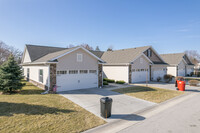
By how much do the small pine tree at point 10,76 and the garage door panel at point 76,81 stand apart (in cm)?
430

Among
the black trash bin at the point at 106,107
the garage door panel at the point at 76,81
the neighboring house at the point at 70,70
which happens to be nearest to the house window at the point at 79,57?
the neighboring house at the point at 70,70

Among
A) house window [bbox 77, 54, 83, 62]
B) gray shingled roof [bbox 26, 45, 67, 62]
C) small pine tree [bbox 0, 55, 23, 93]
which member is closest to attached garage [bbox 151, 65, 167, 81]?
house window [bbox 77, 54, 83, 62]

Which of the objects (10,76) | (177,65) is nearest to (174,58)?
(177,65)

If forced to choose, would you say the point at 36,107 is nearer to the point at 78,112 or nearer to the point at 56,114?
the point at 56,114

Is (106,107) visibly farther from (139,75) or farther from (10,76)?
(139,75)

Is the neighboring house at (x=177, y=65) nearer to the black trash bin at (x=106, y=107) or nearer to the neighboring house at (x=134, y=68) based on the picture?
the neighboring house at (x=134, y=68)

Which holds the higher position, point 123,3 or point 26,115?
point 123,3

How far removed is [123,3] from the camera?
1428cm

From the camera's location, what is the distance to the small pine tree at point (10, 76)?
11617mm

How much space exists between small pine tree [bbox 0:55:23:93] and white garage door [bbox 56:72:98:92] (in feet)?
14.0

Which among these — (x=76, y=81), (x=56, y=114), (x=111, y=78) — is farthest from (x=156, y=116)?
(x=111, y=78)

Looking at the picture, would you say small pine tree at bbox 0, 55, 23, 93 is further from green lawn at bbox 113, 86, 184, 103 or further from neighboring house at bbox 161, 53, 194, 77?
neighboring house at bbox 161, 53, 194, 77

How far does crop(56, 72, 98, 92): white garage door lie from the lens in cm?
1262

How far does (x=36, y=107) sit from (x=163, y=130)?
7.44 meters
